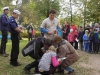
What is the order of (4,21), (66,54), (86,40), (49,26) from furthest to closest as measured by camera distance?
(86,40)
(4,21)
(49,26)
(66,54)

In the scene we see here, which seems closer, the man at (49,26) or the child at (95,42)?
the man at (49,26)

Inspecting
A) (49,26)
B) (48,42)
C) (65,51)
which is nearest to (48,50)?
(48,42)

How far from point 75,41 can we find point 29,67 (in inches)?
285

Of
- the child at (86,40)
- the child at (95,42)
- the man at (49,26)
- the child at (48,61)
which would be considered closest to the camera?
A: the child at (48,61)

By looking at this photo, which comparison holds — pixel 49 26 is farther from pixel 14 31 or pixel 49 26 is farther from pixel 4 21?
pixel 4 21

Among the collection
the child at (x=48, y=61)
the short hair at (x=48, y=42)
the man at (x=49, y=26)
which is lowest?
the child at (x=48, y=61)

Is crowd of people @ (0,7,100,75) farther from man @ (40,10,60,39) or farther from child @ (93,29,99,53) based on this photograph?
child @ (93,29,99,53)

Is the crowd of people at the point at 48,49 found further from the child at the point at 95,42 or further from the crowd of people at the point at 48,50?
the child at the point at 95,42

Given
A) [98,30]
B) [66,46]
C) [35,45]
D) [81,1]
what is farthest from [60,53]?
[81,1]

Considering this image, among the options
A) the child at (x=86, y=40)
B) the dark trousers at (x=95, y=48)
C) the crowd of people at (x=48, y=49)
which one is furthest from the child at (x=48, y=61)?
the child at (x=86, y=40)

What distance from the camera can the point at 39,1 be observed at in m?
24.4

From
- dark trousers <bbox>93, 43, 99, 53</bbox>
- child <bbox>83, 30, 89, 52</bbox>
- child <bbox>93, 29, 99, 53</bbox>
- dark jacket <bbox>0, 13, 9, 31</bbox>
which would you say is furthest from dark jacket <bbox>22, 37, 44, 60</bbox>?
child <bbox>83, 30, 89, 52</bbox>

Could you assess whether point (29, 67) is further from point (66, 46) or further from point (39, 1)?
point (39, 1)

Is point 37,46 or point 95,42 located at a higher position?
point 37,46
